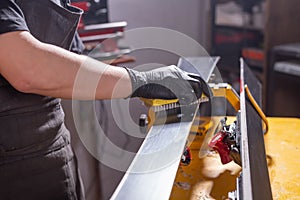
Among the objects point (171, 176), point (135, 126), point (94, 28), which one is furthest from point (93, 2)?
point (171, 176)

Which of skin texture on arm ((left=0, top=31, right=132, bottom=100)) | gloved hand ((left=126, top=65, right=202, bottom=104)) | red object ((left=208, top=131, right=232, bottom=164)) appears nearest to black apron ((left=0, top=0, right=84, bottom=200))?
skin texture on arm ((left=0, top=31, right=132, bottom=100))

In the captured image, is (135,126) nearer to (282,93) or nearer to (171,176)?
(171,176)

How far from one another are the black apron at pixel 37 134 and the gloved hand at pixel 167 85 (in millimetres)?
261

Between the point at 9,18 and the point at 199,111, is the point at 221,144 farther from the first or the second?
the point at 9,18

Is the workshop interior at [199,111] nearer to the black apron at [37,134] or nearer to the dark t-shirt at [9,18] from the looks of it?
the black apron at [37,134]

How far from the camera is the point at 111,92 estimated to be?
0.87 m

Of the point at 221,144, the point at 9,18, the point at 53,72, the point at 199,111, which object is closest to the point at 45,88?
the point at 53,72

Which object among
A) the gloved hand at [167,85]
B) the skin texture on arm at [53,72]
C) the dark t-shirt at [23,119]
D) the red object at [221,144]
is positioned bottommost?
the red object at [221,144]

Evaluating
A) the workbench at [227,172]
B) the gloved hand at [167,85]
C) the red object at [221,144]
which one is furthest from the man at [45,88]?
the workbench at [227,172]

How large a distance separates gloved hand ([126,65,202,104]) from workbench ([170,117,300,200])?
0.23 m

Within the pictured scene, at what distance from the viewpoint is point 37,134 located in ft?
3.20

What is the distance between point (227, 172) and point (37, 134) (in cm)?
52

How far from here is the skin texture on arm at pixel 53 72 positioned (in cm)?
79

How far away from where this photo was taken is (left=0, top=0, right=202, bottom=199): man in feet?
2.63
